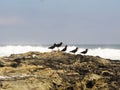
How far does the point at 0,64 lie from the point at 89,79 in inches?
128

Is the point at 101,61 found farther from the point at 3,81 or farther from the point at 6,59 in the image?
the point at 3,81

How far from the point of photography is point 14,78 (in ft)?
48.0

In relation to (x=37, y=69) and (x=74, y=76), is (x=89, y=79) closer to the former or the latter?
(x=74, y=76)

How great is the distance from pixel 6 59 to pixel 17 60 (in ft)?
1.71

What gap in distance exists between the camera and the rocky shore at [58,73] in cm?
1455

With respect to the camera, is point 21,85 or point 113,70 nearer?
point 21,85

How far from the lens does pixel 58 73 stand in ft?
51.1

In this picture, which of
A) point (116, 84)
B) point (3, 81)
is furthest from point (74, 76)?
point (3, 81)

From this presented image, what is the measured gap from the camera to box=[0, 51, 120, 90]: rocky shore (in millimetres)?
14555

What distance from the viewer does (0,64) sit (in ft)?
52.3

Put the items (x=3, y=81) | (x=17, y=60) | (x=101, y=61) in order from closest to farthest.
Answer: (x=3, y=81)
(x=17, y=60)
(x=101, y=61)

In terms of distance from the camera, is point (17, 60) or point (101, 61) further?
point (101, 61)

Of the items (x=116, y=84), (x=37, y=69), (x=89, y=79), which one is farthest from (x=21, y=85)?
(x=116, y=84)

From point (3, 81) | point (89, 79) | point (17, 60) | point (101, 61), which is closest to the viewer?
point (3, 81)
